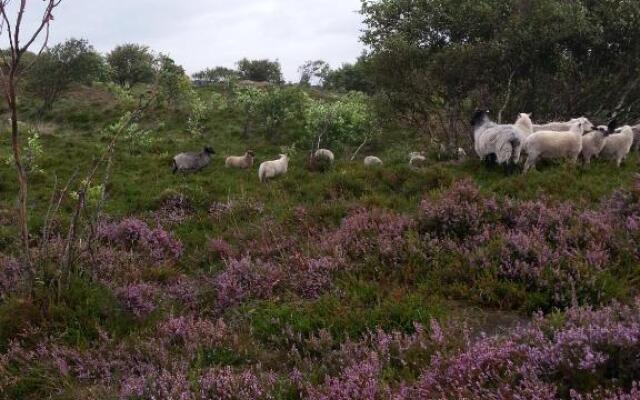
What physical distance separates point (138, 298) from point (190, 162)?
575 inches

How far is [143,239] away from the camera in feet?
33.2

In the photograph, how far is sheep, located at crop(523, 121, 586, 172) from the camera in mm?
11492

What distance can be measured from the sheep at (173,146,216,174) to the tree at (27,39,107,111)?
1913cm

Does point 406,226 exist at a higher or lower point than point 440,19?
lower

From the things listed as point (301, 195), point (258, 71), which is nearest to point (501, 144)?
point (301, 195)

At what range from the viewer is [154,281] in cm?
788

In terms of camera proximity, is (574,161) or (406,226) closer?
(406,226)

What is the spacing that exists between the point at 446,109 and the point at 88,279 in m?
15.4

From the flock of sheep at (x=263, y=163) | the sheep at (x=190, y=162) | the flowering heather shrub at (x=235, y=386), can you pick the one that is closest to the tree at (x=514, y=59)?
the flock of sheep at (x=263, y=163)

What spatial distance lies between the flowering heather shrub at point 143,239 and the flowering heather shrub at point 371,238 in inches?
127

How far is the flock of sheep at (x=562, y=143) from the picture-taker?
37.9 ft

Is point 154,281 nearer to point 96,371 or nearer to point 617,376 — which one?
point 96,371

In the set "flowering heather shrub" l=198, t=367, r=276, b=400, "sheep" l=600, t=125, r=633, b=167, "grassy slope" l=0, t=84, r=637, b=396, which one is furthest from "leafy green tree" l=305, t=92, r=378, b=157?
"flowering heather shrub" l=198, t=367, r=276, b=400

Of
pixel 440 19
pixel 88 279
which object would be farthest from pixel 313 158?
pixel 88 279
